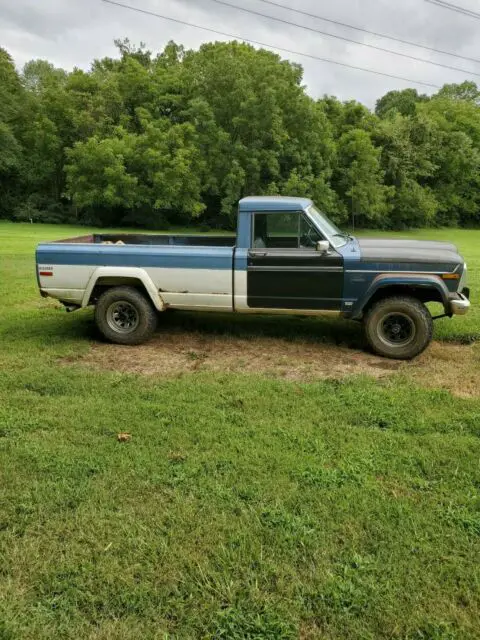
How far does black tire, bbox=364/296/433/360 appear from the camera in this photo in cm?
577

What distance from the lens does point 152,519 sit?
292 centimetres

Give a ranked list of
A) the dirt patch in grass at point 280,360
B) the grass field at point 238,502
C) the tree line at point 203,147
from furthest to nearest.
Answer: the tree line at point 203,147 < the dirt patch in grass at point 280,360 < the grass field at point 238,502

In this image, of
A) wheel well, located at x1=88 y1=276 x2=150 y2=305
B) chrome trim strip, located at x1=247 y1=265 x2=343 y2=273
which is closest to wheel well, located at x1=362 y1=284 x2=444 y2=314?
chrome trim strip, located at x1=247 y1=265 x2=343 y2=273

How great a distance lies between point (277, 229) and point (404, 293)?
1757 mm

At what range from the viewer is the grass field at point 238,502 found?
7.67 feet

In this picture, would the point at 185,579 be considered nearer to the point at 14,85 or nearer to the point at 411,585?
the point at 411,585

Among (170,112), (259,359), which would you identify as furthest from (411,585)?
(170,112)

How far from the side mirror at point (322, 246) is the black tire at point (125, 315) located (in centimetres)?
226

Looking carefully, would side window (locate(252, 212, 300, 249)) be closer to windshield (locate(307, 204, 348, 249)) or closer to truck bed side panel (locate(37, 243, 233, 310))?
windshield (locate(307, 204, 348, 249))

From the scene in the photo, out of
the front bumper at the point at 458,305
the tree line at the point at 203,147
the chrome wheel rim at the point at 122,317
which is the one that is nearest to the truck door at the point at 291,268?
the front bumper at the point at 458,305

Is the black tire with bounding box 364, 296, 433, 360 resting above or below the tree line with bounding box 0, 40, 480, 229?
below

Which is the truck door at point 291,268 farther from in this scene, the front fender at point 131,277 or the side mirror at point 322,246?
the front fender at point 131,277

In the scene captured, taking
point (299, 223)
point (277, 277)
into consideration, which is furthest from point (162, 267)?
point (299, 223)

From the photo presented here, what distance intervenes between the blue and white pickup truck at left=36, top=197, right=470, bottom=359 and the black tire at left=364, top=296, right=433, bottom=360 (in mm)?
12
